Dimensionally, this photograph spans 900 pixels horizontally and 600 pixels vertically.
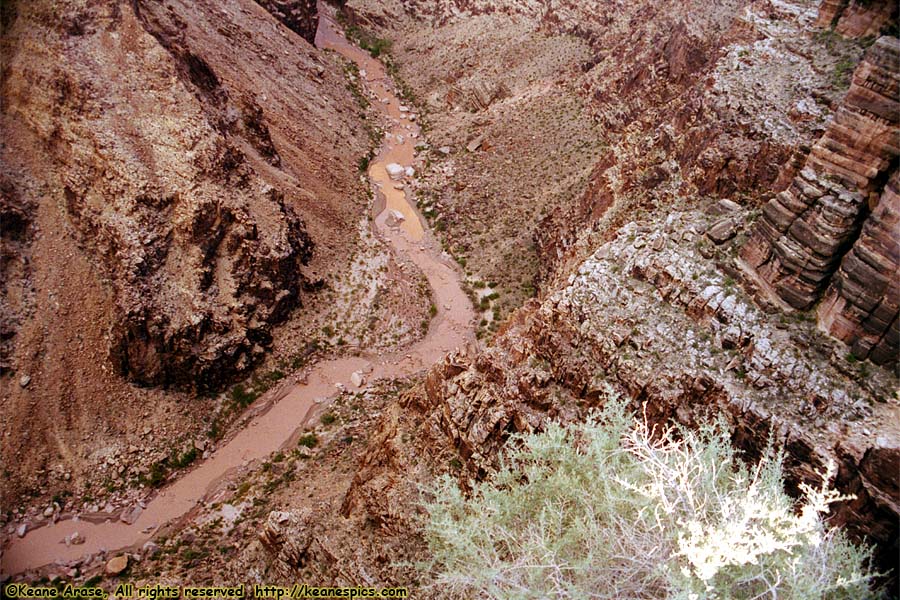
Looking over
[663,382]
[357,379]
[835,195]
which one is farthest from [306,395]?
[835,195]

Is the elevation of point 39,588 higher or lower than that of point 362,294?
lower

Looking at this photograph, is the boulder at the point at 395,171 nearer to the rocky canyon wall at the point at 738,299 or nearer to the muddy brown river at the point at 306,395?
the muddy brown river at the point at 306,395

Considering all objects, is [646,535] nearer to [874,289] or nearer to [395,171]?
[874,289]

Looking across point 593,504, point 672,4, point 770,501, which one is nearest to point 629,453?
point 593,504

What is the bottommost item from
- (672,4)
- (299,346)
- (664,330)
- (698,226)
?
(299,346)

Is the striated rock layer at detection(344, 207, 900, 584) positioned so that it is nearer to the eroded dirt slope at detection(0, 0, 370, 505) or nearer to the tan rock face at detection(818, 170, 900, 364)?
the tan rock face at detection(818, 170, 900, 364)

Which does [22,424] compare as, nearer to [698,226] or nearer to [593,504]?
[593,504]
